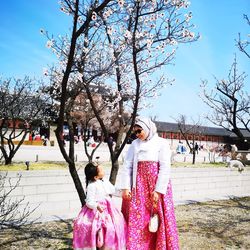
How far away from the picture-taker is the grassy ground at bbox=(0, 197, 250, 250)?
5336 millimetres

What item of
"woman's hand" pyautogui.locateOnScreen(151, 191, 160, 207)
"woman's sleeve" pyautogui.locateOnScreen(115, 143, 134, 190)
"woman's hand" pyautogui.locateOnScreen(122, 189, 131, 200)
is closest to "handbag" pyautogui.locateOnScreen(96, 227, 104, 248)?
"woman's hand" pyautogui.locateOnScreen(122, 189, 131, 200)

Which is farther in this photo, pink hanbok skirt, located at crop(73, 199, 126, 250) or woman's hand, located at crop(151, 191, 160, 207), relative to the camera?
pink hanbok skirt, located at crop(73, 199, 126, 250)

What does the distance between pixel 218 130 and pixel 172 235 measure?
51462 mm

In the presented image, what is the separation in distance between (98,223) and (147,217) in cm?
65

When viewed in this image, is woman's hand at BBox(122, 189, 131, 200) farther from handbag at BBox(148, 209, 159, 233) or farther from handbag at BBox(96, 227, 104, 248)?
handbag at BBox(96, 227, 104, 248)

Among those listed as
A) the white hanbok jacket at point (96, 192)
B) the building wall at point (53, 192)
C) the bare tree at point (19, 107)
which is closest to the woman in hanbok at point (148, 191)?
the white hanbok jacket at point (96, 192)

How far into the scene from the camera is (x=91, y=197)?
414 centimetres

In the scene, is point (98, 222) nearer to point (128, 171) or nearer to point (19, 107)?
point (128, 171)

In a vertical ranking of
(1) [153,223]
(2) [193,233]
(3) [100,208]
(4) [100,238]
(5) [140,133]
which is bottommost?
(2) [193,233]

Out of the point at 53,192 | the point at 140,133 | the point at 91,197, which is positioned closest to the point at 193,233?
the point at 91,197

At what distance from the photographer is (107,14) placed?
568 cm

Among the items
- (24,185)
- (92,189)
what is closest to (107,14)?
(92,189)

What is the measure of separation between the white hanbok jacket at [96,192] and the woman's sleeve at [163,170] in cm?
84

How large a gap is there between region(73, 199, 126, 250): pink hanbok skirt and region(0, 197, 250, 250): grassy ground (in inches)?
49.7
